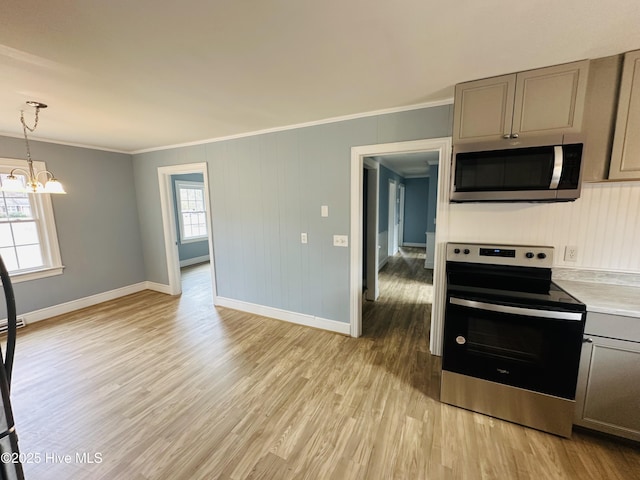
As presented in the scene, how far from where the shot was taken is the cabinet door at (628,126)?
1.71 m

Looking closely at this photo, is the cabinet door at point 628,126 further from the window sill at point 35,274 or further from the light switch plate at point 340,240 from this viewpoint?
the window sill at point 35,274

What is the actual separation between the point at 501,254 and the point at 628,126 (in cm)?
112

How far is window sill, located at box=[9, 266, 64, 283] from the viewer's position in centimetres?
352

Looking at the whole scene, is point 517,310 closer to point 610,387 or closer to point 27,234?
point 610,387

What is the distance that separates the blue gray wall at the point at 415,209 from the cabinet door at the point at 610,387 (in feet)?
24.9

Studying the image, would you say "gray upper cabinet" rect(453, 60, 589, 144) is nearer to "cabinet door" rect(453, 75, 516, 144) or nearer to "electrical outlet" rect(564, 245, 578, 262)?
"cabinet door" rect(453, 75, 516, 144)

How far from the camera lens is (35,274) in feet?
12.1

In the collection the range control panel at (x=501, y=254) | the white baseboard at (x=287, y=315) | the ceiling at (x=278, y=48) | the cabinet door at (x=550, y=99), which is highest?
the ceiling at (x=278, y=48)

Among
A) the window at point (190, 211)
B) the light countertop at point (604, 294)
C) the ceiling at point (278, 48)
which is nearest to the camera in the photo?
the ceiling at point (278, 48)

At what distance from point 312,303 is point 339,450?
176cm

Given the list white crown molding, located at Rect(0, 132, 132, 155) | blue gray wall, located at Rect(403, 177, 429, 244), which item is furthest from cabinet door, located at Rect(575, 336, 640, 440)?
blue gray wall, located at Rect(403, 177, 429, 244)

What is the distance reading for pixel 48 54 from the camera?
63.2 inches

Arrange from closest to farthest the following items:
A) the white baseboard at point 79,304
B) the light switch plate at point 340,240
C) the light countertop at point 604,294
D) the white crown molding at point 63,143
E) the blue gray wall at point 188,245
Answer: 1. the light countertop at point 604,294
2. the light switch plate at point 340,240
3. the white crown molding at point 63,143
4. the white baseboard at point 79,304
5. the blue gray wall at point 188,245

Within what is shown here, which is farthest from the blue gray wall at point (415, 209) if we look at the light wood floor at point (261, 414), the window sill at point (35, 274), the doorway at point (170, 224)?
the window sill at point (35, 274)
